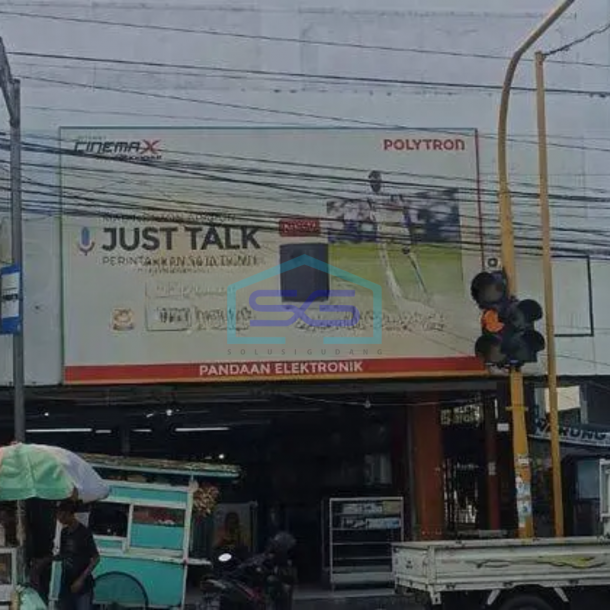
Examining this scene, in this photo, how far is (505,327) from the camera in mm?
12578

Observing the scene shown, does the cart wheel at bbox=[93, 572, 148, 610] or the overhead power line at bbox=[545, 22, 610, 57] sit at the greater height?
the overhead power line at bbox=[545, 22, 610, 57]

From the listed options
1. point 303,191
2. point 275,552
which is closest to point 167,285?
point 303,191

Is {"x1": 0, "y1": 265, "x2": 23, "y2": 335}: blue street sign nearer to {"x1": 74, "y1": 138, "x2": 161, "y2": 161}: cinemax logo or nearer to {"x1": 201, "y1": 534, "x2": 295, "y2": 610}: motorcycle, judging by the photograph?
{"x1": 74, "y1": 138, "x2": 161, "y2": 161}: cinemax logo

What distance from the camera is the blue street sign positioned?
1387 centimetres

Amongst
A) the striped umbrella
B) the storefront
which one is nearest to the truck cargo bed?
the striped umbrella

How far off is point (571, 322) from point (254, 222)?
5.39 metres

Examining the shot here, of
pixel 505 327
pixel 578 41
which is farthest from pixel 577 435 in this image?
pixel 505 327

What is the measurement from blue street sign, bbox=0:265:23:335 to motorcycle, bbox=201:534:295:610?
4.14 m

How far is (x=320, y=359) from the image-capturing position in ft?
56.7

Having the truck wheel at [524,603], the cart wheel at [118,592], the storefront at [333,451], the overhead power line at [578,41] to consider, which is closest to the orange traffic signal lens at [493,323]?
the truck wheel at [524,603]

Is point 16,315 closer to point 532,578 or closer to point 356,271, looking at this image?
point 356,271

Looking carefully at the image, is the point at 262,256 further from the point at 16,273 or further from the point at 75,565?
the point at 75,565

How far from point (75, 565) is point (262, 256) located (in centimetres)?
763

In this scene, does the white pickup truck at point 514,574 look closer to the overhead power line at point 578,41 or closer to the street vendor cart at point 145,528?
the street vendor cart at point 145,528
